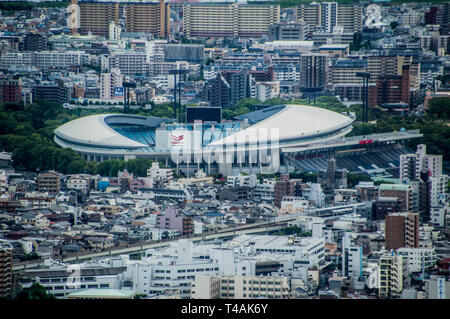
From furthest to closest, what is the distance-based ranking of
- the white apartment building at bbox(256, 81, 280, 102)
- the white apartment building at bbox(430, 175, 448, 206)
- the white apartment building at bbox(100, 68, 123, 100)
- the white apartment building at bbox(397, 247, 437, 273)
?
the white apartment building at bbox(100, 68, 123, 100)
the white apartment building at bbox(256, 81, 280, 102)
the white apartment building at bbox(430, 175, 448, 206)
the white apartment building at bbox(397, 247, 437, 273)

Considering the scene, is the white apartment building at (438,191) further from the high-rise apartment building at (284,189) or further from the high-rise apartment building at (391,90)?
the high-rise apartment building at (391,90)

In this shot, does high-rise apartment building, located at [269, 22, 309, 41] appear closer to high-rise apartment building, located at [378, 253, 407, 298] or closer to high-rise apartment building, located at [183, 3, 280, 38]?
high-rise apartment building, located at [183, 3, 280, 38]

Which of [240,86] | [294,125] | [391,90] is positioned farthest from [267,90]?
[294,125]

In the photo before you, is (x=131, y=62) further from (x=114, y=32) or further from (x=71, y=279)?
(x=71, y=279)

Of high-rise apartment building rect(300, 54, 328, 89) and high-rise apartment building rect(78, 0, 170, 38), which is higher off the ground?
high-rise apartment building rect(78, 0, 170, 38)

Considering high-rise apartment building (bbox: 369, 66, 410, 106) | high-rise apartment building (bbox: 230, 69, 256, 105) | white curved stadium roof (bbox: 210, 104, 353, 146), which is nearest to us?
white curved stadium roof (bbox: 210, 104, 353, 146)

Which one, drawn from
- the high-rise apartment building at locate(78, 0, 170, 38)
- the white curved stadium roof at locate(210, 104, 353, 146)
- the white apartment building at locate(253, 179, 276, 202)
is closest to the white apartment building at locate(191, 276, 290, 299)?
the white apartment building at locate(253, 179, 276, 202)
